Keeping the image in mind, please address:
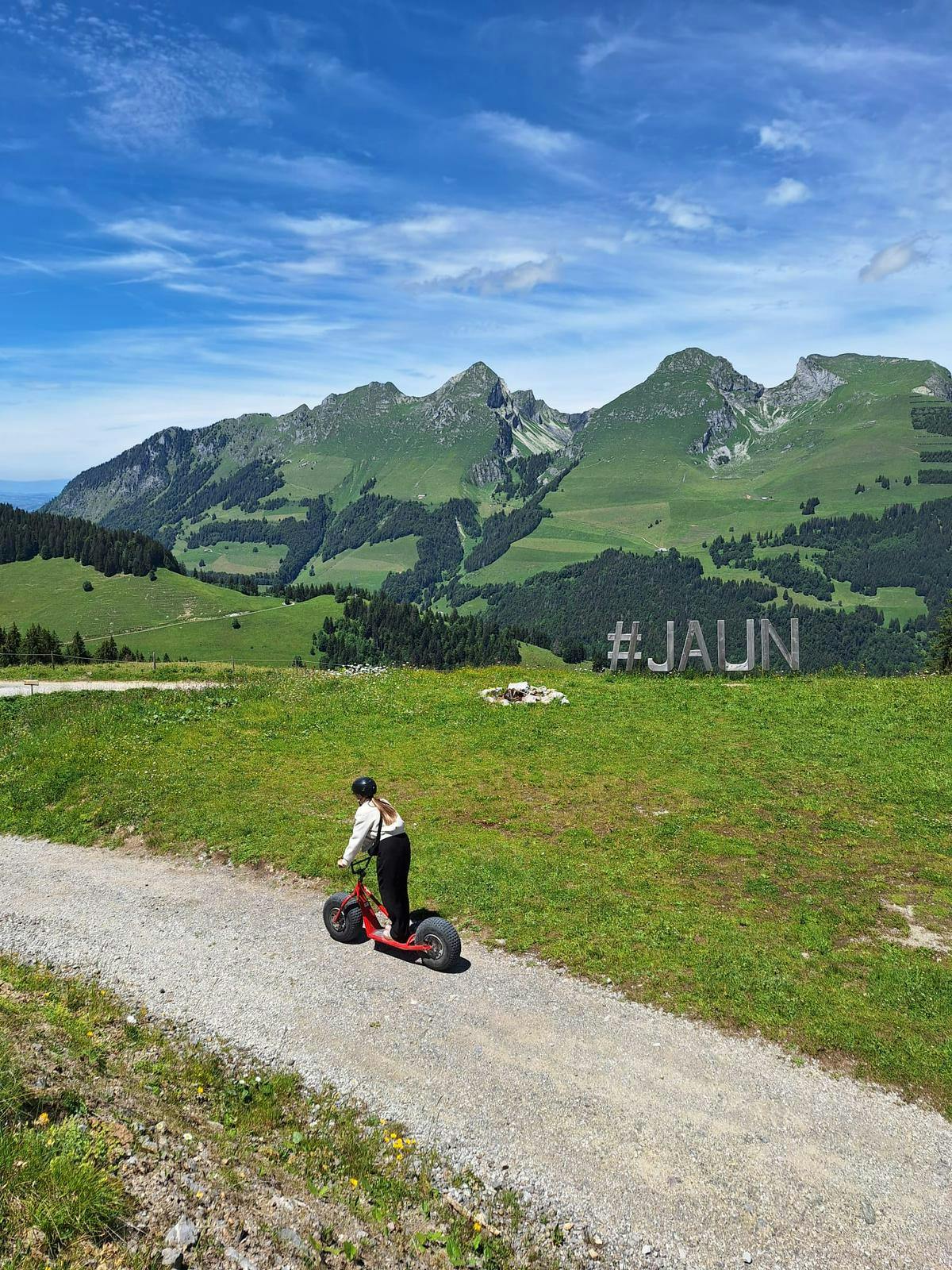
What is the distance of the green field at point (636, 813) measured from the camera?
46.2 ft

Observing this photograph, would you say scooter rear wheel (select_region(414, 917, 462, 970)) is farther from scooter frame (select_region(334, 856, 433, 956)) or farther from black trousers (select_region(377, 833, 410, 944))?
black trousers (select_region(377, 833, 410, 944))

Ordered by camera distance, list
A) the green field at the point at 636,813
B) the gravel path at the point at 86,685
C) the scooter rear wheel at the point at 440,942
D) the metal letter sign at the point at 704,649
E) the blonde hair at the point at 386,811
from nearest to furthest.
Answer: the green field at the point at 636,813
the scooter rear wheel at the point at 440,942
the blonde hair at the point at 386,811
the metal letter sign at the point at 704,649
the gravel path at the point at 86,685

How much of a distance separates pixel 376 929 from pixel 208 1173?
673 cm

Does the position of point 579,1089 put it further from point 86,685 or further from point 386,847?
point 86,685

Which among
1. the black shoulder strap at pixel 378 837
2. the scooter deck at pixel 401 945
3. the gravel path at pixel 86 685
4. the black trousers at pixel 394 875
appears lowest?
the scooter deck at pixel 401 945

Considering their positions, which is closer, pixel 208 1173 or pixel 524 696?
pixel 208 1173

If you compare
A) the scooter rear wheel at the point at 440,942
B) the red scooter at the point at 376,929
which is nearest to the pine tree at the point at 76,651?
the red scooter at the point at 376,929

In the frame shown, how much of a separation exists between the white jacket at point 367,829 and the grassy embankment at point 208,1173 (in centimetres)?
432

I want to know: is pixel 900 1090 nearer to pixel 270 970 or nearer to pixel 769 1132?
pixel 769 1132

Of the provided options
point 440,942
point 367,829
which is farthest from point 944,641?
point 367,829

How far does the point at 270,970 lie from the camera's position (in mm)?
14688

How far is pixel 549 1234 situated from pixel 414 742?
23.5m

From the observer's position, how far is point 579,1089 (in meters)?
11.2

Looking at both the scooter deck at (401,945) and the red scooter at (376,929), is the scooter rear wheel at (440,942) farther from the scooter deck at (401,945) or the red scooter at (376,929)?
the scooter deck at (401,945)
